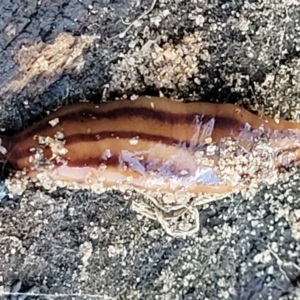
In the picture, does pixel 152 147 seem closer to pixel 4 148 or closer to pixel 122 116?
pixel 122 116

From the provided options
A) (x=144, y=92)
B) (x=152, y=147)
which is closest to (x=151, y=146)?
(x=152, y=147)

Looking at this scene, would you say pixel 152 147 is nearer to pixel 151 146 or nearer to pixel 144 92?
pixel 151 146

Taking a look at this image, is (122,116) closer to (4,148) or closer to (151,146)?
(151,146)

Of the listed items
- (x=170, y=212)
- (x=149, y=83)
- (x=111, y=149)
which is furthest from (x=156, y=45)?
(x=170, y=212)

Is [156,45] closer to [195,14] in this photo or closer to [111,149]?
[195,14]

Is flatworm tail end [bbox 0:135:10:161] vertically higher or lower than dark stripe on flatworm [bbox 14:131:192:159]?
lower

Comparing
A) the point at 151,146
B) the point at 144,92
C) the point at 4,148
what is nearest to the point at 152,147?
the point at 151,146
